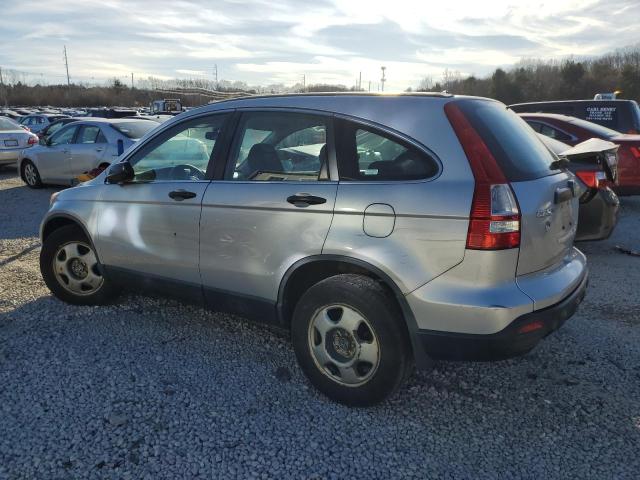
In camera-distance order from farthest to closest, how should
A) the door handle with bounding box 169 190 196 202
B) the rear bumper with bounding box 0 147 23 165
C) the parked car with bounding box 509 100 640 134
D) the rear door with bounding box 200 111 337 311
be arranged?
Answer: the rear bumper with bounding box 0 147 23 165 < the parked car with bounding box 509 100 640 134 < the door handle with bounding box 169 190 196 202 < the rear door with bounding box 200 111 337 311

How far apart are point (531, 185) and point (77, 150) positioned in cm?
1010

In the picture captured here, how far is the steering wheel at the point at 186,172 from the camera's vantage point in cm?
353

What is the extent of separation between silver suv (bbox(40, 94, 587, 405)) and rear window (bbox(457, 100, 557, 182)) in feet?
0.05

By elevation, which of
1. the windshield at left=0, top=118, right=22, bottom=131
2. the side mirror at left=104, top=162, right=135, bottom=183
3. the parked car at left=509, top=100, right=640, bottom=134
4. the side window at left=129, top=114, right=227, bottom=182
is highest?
the parked car at left=509, top=100, right=640, bottom=134

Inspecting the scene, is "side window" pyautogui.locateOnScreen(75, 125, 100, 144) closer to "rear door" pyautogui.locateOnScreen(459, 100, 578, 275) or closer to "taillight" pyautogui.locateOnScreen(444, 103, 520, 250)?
"rear door" pyautogui.locateOnScreen(459, 100, 578, 275)

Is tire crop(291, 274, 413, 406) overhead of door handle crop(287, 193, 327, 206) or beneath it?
beneath

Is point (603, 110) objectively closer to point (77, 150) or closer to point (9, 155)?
point (77, 150)

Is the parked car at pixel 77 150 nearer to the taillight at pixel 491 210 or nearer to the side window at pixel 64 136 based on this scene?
the side window at pixel 64 136

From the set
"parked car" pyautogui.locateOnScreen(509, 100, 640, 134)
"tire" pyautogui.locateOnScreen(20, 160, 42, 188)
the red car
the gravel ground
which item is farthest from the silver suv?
"tire" pyautogui.locateOnScreen(20, 160, 42, 188)

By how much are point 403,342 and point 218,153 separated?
1.74 meters

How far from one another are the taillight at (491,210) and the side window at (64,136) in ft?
33.6

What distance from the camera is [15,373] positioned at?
10.9ft

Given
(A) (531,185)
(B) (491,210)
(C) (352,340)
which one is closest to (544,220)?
(A) (531,185)

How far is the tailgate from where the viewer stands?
8.34ft
